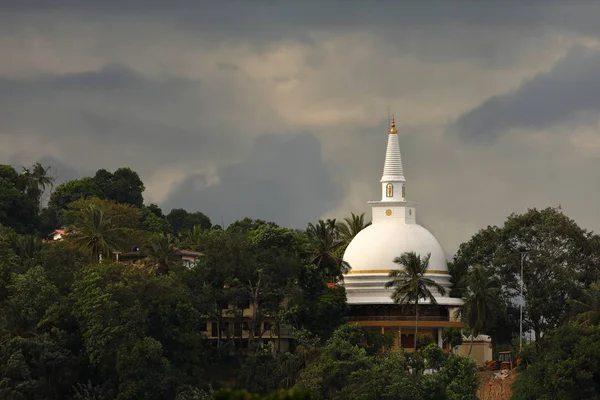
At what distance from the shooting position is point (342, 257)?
100438mm

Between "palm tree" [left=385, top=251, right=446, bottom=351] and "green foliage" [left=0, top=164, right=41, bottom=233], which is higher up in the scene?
"green foliage" [left=0, top=164, right=41, bottom=233]

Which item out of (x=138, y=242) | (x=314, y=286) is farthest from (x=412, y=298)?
(x=138, y=242)

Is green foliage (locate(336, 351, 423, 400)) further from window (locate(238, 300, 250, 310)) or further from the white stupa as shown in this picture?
the white stupa

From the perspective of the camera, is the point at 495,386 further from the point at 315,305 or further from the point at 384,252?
the point at 384,252

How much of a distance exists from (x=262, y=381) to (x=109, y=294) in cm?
952

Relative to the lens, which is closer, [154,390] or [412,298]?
[154,390]

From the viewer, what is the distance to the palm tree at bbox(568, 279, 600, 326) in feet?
271

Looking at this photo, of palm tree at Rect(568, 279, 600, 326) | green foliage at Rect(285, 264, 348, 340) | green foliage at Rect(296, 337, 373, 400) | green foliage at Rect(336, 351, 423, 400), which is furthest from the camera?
green foliage at Rect(285, 264, 348, 340)

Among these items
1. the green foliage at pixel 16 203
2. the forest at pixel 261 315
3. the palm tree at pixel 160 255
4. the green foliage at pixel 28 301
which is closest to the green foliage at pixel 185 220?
the green foliage at pixel 16 203

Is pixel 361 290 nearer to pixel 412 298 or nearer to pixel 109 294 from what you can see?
pixel 412 298

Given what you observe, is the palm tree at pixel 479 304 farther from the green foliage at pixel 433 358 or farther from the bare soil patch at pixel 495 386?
the green foliage at pixel 433 358

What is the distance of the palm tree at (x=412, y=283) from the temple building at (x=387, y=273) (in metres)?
1.89

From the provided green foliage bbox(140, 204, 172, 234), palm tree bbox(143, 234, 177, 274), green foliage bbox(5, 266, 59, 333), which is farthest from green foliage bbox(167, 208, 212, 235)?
green foliage bbox(5, 266, 59, 333)

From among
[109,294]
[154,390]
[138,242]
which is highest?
[138,242]
